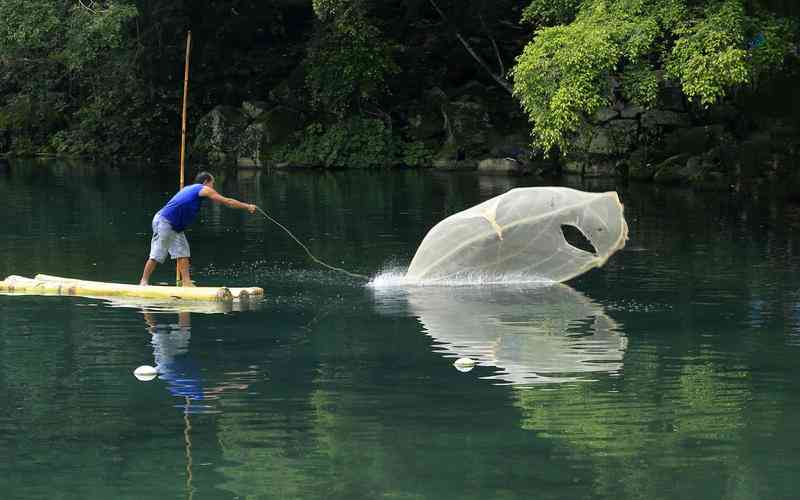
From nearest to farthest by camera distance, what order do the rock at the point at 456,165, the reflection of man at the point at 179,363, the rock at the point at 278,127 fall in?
the reflection of man at the point at 179,363 < the rock at the point at 456,165 < the rock at the point at 278,127

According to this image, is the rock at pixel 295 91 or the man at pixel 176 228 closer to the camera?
the man at pixel 176 228

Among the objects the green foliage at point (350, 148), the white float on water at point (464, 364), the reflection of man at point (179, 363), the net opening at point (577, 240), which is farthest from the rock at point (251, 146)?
the white float on water at point (464, 364)

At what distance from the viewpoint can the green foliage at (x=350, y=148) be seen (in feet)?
158

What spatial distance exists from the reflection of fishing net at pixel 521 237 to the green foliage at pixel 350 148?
28.6 metres

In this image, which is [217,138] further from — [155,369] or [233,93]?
[155,369]

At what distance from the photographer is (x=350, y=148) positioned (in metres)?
48.3

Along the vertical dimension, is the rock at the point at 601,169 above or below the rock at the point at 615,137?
below

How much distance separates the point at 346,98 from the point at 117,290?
31.1m

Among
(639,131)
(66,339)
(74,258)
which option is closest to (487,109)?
(639,131)

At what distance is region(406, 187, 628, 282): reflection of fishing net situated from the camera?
1881cm

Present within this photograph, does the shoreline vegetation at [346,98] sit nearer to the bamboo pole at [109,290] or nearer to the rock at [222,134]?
the rock at [222,134]

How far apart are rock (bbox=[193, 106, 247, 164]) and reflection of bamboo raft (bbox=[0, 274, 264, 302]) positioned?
3199 cm

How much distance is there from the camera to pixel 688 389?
1283 centimetres

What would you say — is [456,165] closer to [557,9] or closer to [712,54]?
[557,9]
